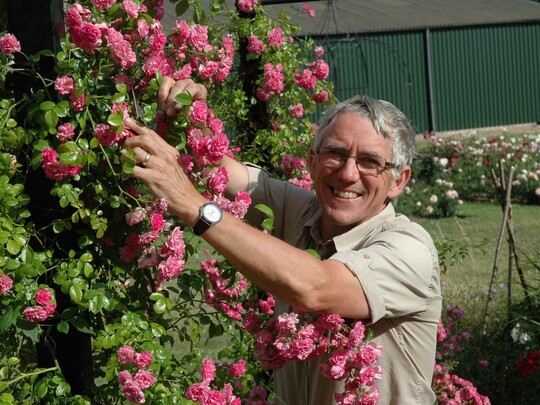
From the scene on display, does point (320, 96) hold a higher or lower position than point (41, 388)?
lower

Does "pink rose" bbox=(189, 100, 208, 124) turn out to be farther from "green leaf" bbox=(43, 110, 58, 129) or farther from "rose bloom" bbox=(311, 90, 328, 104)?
"rose bloom" bbox=(311, 90, 328, 104)

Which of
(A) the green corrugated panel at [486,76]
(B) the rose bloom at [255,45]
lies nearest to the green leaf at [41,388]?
(B) the rose bloom at [255,45]

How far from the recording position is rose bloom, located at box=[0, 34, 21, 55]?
2.25 meters

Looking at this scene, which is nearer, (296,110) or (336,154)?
(336,154)

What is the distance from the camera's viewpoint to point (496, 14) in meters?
30.8

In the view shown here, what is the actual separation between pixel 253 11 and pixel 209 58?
2406 millimetres

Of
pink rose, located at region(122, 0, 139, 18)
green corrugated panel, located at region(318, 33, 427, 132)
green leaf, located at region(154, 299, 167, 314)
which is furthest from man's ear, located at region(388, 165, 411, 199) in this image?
green corrugated panel, located at region(318, 33, 427, 132)

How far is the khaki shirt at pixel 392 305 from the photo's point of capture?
8.71 feet

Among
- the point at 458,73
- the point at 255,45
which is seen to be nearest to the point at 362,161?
the point at 255,45

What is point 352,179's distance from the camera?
112 inches

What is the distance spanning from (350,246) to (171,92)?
2.75 ft

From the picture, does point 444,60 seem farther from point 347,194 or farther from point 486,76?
point 347,194

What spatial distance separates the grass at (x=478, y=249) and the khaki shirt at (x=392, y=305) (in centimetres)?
244

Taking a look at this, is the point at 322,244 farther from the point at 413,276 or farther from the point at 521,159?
the point at 521,159
